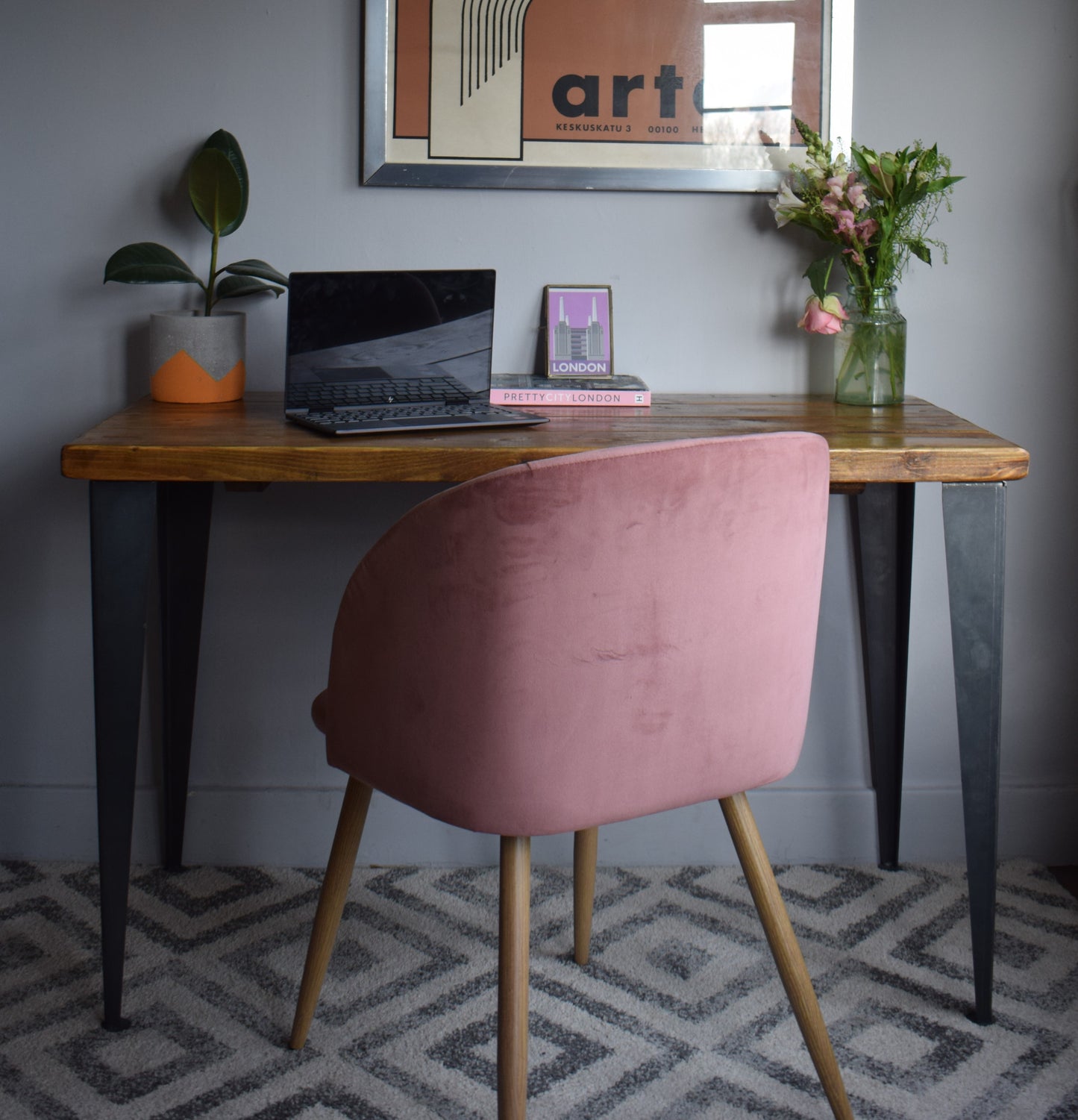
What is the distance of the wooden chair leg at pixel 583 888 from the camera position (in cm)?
166

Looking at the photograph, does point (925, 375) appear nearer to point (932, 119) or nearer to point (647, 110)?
point (932, 119)

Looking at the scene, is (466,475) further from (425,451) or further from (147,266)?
(147,266)

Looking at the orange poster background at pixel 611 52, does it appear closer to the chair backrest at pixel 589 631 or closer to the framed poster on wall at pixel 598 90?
the framed poster on wall at pixel 598 90

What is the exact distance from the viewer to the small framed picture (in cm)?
189

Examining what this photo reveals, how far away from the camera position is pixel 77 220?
1.88 m

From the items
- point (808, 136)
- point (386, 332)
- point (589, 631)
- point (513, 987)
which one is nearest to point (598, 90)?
point (808, 136)

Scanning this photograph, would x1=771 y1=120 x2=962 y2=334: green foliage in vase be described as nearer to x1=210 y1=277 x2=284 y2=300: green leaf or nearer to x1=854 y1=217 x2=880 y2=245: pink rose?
x1=854 y1=217 x2=880 y2=245: pink rose

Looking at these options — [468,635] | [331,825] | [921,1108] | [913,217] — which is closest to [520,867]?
[468,635]

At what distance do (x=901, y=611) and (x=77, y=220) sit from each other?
4.81 feet

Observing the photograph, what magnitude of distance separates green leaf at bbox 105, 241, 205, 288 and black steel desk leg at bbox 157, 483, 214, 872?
327 mm

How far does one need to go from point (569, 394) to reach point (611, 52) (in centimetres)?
55

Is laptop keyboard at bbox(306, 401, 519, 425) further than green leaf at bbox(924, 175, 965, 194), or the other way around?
green leaf at bbox(924, 175, 965, 194)

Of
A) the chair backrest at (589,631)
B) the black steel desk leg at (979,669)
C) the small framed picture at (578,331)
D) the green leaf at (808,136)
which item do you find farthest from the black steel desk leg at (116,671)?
the green leaf at (808,136)

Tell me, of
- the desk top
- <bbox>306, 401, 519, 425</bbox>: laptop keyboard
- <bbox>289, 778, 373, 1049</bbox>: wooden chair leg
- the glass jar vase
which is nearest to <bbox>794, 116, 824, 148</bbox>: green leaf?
the glass jar vase
